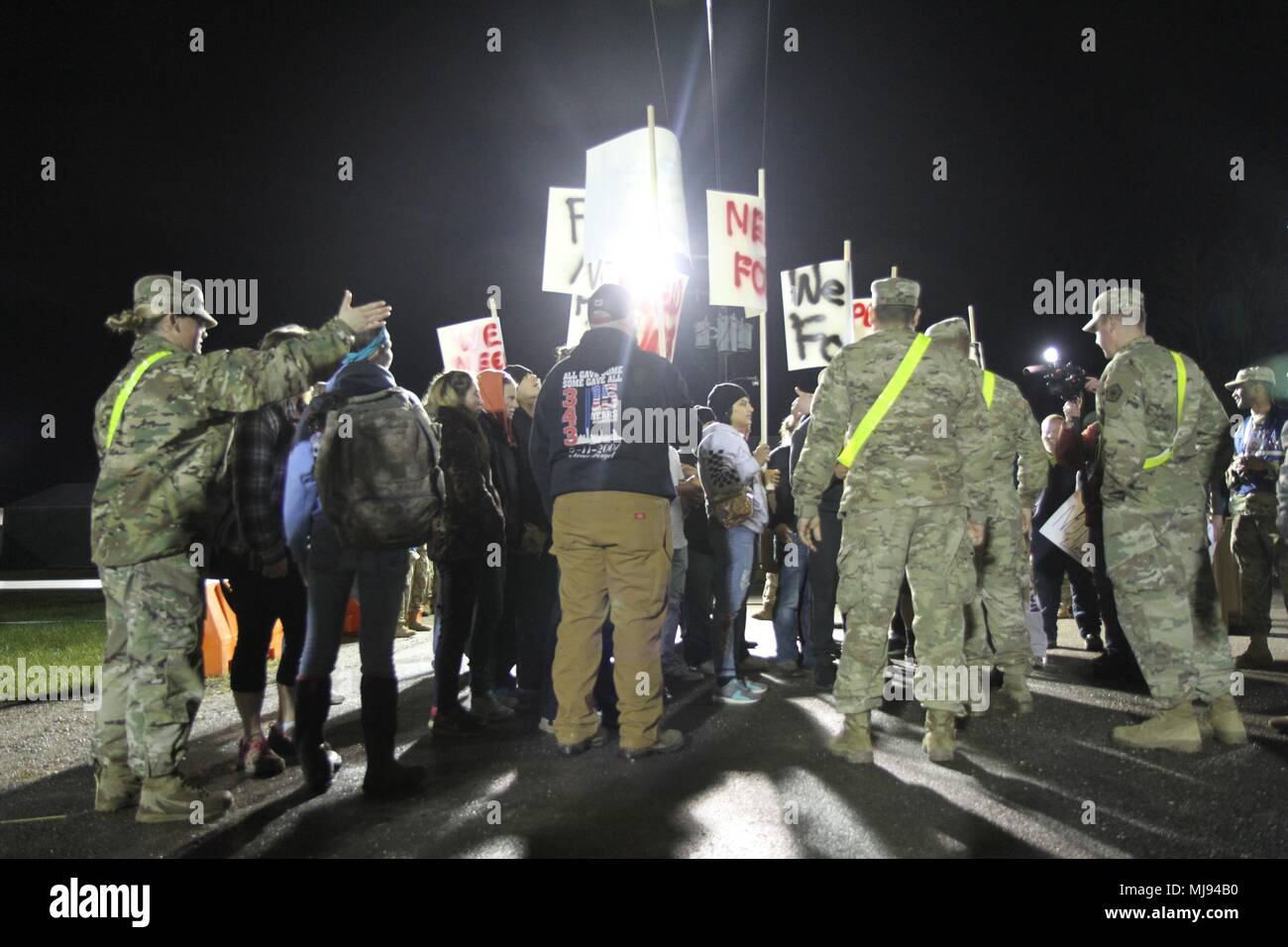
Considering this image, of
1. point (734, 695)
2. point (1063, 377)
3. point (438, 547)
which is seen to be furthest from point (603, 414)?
point (1063, 377)

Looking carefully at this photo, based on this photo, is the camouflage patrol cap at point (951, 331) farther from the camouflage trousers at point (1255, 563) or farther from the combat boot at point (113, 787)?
the combat boot at point (113, 787)

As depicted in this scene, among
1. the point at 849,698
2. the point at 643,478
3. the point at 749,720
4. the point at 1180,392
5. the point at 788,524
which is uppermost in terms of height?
the point at 1180,392

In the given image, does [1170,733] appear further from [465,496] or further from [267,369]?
[267,369]

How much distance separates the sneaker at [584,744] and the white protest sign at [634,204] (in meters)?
4.90

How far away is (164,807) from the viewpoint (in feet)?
12.4

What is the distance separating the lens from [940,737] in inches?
179

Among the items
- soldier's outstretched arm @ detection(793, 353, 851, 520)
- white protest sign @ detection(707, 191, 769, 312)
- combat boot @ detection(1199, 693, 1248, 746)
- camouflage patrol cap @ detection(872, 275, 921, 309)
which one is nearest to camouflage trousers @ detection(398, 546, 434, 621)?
white protest sign @ detection(707, 191, 769, 312)

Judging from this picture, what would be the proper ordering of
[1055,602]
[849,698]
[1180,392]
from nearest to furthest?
[849,698]
[1180,392]
[1055,602]

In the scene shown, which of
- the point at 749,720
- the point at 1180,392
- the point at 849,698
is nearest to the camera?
the point at 849,698

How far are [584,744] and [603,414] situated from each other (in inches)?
69.1

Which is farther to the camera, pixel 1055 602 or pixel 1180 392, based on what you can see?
pixel 1055 602
